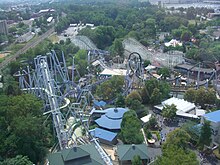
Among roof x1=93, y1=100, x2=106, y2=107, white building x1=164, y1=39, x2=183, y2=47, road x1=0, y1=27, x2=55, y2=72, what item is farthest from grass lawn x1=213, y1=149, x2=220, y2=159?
road x1=0, y1=27, x2=55, y2=72

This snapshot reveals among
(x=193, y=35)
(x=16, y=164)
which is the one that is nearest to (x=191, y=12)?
(x=193, y=35)

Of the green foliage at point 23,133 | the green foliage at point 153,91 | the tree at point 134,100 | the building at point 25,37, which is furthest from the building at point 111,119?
the building at point 25,37

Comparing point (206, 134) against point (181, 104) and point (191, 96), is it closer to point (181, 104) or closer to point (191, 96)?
point (181, 104)

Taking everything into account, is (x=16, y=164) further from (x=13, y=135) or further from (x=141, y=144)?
(x=141, y=144)

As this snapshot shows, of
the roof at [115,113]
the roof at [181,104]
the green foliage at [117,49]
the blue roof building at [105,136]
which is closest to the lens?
the blue roof building at [105,136]

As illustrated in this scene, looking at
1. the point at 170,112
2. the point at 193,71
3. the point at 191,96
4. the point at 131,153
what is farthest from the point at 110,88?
the point at 193,71

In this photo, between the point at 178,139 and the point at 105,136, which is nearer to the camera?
the point at 178,139

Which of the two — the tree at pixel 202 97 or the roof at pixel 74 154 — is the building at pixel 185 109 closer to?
the tree at pixel 202 97

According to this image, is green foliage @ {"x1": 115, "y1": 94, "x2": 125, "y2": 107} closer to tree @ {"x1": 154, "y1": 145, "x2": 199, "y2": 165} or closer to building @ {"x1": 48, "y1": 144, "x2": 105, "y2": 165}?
building @ {"x1": 48, "y1": 144, "x2": 105, "y2": 165}
